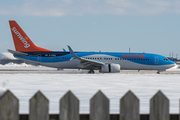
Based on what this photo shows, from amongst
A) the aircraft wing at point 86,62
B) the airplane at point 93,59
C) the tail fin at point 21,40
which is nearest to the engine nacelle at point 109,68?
the aircraft wing at point 86,62

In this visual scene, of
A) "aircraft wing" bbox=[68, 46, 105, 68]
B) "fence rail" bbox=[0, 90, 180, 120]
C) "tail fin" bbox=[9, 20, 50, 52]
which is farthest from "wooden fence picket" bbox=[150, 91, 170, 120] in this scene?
"tail fin" bbox=[9, 20, 50, 52]

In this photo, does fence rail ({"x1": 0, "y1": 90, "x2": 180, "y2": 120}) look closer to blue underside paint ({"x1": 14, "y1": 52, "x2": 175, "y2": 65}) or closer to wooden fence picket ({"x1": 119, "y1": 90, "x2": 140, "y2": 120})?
wooden fence picket ({"x1": 119, "y1": 90, "x2": 140, "y2": 120})

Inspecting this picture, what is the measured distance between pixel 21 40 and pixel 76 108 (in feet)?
111

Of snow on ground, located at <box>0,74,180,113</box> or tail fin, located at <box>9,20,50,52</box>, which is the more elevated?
tail fin, located at <box>9,20,50,52</box>

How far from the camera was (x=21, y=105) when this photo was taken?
8.20 m

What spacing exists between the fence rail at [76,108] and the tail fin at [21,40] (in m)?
32.9

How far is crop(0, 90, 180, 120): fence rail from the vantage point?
9.62ft

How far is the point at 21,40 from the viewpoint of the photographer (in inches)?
1393

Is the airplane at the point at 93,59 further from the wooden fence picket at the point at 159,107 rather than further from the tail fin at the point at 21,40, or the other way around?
the wooden fence picket at the point at 159,107

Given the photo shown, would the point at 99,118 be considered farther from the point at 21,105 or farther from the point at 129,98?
the point at 21,105

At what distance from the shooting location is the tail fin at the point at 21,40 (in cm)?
3512

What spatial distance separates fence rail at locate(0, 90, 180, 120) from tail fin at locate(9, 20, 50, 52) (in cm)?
3287

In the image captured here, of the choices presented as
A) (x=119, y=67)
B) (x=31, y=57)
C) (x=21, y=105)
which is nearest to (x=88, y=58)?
(x=119, y=67)

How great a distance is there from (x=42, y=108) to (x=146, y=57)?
3234 cm
